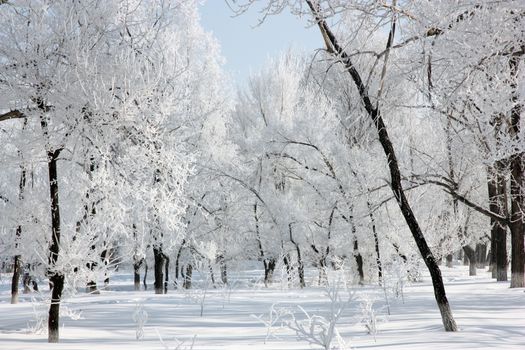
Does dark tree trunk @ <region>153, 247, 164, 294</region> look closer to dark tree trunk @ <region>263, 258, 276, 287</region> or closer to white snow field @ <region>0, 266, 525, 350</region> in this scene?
dark tree trunk @ <region>263, 258, 276, 287</region>

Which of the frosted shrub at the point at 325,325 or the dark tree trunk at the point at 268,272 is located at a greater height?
the frosted shrub at the point at 325,325

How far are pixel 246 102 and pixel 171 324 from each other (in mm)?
19903

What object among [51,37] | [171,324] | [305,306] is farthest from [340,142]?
[51,37]

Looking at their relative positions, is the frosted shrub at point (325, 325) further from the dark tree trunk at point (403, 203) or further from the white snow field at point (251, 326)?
the dark tree trunk at point (403, 203)

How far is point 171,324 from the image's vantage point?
8.79 metres

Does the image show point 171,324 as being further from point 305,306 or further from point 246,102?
point 246,102

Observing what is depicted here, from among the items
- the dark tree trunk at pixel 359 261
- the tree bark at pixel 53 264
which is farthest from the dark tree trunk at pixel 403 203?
the dark tree trunk at pixel 359 261

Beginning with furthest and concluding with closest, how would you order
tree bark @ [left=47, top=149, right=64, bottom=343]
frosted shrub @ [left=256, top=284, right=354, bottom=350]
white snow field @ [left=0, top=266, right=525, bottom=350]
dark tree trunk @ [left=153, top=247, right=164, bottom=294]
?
1. dark tree trunk @ [left=153, top=247, right=164, bottom=294]
2. tree bark @ [left=47, top=149, right=64, bottom=343]
3. white snow field @ [left=0, top=266, right=525, bottom=350]
4. frosted shrub @ [left=256, top=284, right=354, bottom=350]

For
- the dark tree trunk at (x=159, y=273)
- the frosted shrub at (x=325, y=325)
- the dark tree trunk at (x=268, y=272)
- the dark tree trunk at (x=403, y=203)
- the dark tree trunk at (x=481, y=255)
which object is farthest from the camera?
the dark tree trunk at (x=481, y=255)

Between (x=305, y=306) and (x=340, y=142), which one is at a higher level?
(x=340, y=142)

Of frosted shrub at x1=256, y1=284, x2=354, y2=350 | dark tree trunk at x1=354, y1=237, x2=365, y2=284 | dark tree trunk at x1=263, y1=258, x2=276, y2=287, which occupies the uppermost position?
frosted shrub at x1=256, y1=284, x2=354, y2=350

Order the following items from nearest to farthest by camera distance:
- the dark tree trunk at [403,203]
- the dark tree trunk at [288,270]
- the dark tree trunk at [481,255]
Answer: the dark tree trunk at [403,203]
the dark tree trunk at [288,270]
the dark tree trunk at [481,255]

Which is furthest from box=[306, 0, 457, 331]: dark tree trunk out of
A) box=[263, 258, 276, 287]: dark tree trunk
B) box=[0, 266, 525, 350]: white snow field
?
box=[263, 258, 276, 287]: dark tree trunk

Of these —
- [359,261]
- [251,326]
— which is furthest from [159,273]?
[251,326]
